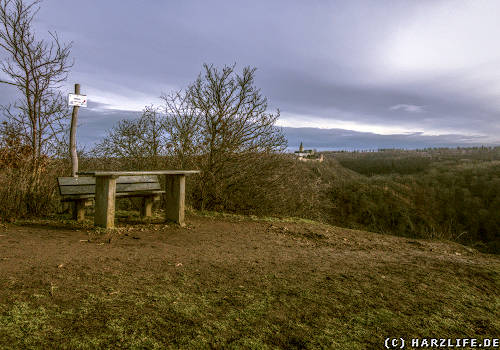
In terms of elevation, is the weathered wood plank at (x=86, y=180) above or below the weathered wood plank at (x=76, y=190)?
above

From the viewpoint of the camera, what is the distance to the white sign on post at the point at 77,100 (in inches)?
260

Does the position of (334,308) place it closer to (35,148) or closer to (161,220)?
(161,220)

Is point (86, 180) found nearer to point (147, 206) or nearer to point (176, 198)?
point (147, 206)

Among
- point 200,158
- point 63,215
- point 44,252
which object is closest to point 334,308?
point 44,252

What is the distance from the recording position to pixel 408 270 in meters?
4.24

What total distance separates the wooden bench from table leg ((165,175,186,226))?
43cm

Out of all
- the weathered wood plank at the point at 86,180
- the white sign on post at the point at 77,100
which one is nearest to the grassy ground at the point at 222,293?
the weathered wood plank at the point at 86,180

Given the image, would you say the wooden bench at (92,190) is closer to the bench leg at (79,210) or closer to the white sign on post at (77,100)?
the bench leg at (79,210)

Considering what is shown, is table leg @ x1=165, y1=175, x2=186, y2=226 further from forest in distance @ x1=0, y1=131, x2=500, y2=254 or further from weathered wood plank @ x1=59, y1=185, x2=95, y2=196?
forest in distance @ x1=0, y1=131, x2=500, y2=254

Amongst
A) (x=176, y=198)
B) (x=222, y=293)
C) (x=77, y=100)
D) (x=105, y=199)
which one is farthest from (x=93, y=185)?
(x=222, y=293)

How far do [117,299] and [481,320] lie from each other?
3281mm

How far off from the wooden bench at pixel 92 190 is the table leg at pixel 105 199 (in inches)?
25.3

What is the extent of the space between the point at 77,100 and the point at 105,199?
2755mm

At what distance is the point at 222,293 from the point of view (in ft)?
10.1
